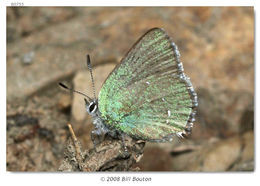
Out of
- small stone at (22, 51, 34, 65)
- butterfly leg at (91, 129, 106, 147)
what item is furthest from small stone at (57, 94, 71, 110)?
butterfly leg at (91, 129, 106, 147)

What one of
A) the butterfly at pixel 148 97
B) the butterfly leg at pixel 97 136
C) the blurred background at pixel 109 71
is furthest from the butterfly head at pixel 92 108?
the blurred background at pixel 109 71

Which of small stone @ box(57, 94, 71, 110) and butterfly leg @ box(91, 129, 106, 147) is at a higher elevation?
small stone @ box(57, 94, 71, 110)

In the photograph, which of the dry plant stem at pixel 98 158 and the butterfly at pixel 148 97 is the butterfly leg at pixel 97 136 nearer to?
the butterfly at pixel 148 97

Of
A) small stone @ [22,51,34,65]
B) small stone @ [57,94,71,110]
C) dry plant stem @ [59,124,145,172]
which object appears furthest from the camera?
small stone @ [22,51,34,65]

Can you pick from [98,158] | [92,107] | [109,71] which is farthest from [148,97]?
[109,71]

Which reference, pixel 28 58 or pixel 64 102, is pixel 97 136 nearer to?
pixel 64 102

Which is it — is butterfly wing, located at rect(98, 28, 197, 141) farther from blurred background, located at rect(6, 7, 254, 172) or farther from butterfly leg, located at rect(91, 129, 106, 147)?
blurred background, located at rect(6, 7, 254, 172)
